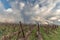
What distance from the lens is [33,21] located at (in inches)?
268

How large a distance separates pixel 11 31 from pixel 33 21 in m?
0.47

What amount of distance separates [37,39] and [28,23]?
0.36 m

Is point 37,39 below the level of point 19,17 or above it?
below

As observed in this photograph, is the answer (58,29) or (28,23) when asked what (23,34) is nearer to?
(28,23)

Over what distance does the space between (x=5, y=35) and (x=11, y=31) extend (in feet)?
0.46

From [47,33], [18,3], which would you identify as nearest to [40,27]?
[47,33]

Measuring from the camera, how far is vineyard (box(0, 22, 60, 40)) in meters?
6.77

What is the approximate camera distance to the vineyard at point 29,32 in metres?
6.77

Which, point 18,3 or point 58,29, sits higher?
point 18,3

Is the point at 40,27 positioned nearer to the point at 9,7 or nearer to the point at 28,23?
the point at 28,23

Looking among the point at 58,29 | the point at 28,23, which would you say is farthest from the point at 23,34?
the point at 58,29

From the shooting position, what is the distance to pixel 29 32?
6.78 m

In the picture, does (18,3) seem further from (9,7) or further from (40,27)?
(40,27)

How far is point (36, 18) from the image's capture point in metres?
6.81
